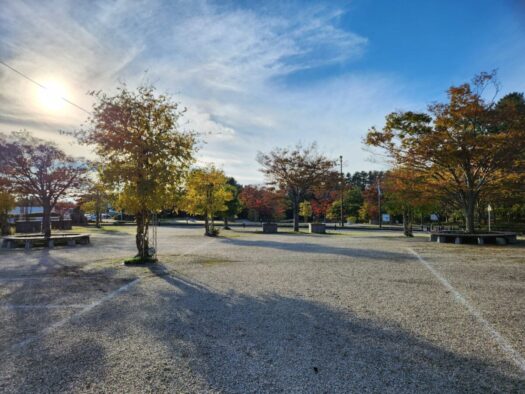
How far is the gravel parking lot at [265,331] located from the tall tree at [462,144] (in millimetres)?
7474

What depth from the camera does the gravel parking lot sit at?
2.79m

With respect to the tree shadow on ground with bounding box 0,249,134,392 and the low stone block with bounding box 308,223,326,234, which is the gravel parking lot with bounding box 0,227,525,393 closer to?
the tree shadow on ground with bounding box 0,249,134,392

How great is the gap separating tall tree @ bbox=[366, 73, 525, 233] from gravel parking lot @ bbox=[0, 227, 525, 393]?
747 cm

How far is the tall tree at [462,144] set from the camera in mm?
13086

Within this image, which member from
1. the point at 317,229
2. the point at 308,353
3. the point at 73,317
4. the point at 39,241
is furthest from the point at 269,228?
the point at 308,353

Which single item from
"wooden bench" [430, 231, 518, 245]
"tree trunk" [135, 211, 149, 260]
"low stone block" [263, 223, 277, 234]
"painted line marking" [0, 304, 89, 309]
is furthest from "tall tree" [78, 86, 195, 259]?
"low stone block" [263, 223, 277, 234]

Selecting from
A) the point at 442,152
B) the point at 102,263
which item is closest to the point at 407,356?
the point at 102,263

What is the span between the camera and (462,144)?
1366 centimetres

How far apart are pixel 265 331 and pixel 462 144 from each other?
43.1ft

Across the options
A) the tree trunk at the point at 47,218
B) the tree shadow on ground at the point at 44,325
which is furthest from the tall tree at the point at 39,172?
the tree shadow on ground at the point at 44,325

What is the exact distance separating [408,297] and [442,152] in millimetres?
10388

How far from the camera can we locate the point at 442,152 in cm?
1385

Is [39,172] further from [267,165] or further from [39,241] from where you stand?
[267,165]

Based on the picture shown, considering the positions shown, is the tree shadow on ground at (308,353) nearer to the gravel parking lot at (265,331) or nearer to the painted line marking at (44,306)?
the gravel parking lot at (265,331)
